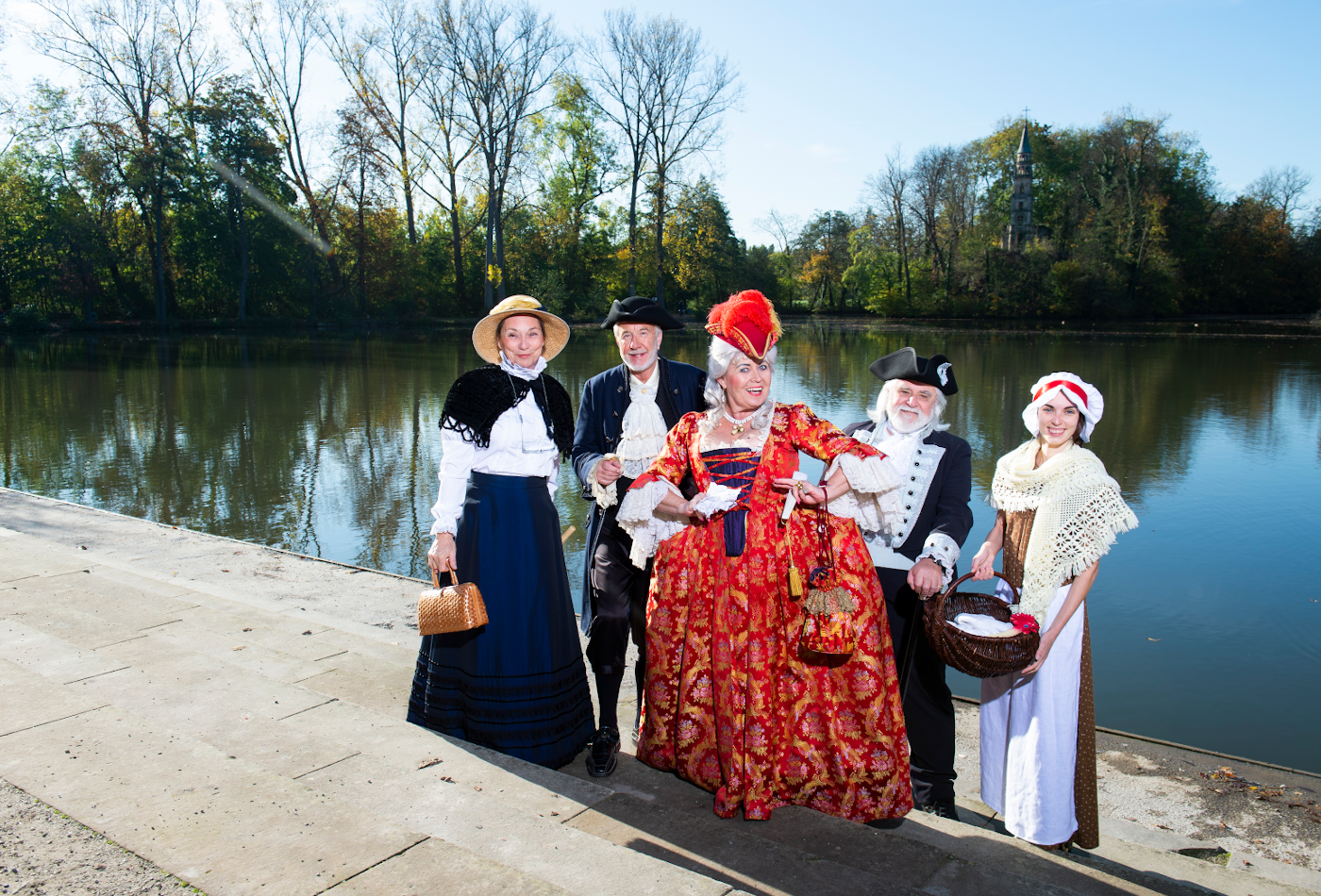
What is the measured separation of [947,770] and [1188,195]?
56927 mm

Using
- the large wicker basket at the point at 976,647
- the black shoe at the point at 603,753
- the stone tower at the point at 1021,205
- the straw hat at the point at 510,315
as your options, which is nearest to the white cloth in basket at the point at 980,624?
the large wicker basket at the point at 976,647

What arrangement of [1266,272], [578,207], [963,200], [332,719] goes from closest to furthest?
[332,719] < [578,207] < [1266,272] < [963,200]

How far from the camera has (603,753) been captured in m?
2.95

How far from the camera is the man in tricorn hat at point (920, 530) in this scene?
296 cm

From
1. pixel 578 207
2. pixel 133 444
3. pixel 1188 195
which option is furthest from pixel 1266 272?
pixel 133 444

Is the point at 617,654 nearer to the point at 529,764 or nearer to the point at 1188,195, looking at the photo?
the point at 529,764

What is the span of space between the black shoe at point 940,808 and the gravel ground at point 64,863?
2.18 m

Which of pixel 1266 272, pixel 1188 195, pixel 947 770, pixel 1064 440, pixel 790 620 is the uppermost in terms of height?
pixel 1188 195

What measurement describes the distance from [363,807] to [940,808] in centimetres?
185

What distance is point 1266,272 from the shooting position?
46.4 m

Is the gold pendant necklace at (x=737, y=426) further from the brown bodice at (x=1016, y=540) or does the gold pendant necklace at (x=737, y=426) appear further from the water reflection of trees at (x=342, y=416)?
the water reflection of trees at (x=342, y=416)

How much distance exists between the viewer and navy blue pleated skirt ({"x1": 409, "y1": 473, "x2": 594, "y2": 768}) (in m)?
2.98

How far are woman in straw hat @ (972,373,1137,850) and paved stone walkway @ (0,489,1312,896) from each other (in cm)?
16


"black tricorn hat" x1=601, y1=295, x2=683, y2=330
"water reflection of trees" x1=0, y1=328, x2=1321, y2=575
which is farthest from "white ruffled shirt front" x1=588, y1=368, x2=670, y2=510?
"water reflection of trees" x1=0, y1=328, x2=1321, y2=575
